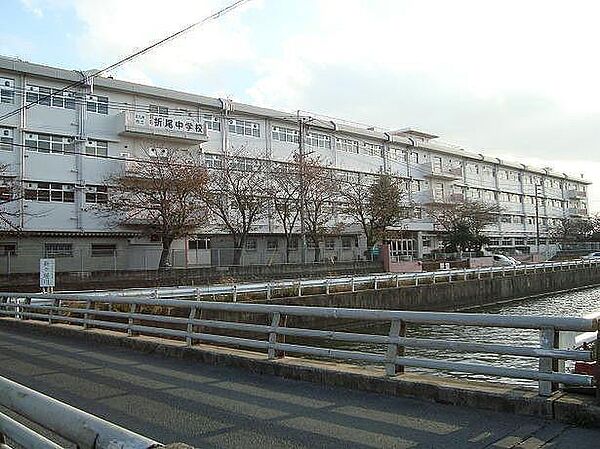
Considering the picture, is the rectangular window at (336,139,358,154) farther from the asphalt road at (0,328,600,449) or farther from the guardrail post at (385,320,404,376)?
the guardrail post at (385,320,404,376)

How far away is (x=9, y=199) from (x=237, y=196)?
48.0 ft

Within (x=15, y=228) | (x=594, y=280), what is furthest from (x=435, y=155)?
(x=15, y=228)

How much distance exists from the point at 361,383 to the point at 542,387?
7.13 ft

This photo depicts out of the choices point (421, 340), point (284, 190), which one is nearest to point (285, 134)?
point (284, 190)

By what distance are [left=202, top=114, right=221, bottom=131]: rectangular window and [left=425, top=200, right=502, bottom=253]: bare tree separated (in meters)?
26.6

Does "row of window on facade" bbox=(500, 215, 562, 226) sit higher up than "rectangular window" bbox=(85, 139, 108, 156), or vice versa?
"rectangular window" bbox=(85, 139, 108, 156)

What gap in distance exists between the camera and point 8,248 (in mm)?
34781

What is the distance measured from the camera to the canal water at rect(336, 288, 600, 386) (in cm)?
1263

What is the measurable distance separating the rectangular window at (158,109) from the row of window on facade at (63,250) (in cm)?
964

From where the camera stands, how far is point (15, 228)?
3234cm

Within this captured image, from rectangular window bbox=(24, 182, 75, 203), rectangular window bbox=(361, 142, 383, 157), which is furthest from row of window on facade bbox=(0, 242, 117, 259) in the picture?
rectangular window bbox=(361, 142, 383, 157)

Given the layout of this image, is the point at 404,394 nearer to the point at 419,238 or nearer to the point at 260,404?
the point at 260,404

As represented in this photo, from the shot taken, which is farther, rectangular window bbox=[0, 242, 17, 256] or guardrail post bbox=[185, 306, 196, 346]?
rectangular window bbox=[0, 242, 17, 256]

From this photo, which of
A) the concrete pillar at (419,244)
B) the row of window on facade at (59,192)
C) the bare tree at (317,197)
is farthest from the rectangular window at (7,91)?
the concrete pillar at (419,244)
